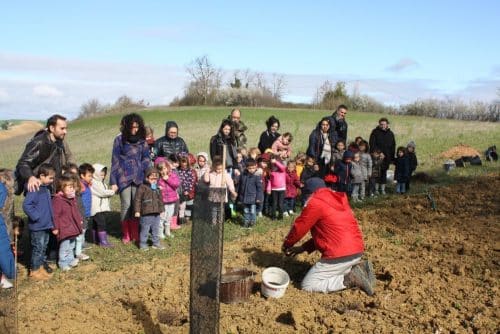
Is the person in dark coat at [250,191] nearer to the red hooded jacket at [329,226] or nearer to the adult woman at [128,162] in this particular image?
the adult woman at [128,162]

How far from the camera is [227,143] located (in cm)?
934

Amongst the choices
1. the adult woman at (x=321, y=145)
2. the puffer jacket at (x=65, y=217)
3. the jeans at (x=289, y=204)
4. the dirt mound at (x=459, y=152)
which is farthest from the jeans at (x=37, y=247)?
the dirt mound at (x=459, y=152)

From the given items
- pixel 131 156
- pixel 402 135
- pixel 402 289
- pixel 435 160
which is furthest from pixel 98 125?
pixel 402 289

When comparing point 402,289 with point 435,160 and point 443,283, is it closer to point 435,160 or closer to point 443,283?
point 443,283

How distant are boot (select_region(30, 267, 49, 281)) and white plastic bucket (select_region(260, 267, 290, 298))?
2.94 metres

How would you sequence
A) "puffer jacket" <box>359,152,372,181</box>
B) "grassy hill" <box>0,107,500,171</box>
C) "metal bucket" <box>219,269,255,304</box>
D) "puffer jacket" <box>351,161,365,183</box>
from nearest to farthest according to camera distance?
"metal bucket" <box>219,269,255,304</box>, "puffer jacket" <box>351,161,365,183</box>, "puffer jacket" <box>359,152,372,181</box>, "grassy hill" <box>0,107,500,171</box>

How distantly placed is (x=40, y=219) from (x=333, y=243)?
3848 mm

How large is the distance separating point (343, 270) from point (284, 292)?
80cm

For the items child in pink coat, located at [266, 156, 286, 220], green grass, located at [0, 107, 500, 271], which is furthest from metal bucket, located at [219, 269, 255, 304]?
child in pink coat, located at [266, 156, 286, 220]

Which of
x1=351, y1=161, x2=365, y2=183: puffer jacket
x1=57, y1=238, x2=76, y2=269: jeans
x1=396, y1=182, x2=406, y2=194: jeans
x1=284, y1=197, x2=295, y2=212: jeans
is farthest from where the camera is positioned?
x1=396, y1=182, x2=406, y2=194: jeans

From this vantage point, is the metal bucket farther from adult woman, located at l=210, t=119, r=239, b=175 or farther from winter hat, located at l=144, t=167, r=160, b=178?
adult woman, located at l=210, t=119, r=239, b=175

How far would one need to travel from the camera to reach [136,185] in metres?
7.71

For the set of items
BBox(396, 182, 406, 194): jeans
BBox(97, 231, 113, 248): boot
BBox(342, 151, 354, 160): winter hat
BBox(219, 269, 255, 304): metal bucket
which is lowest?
BBox(97, 231, 113, 248): boot

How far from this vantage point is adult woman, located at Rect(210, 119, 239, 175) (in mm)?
9156
